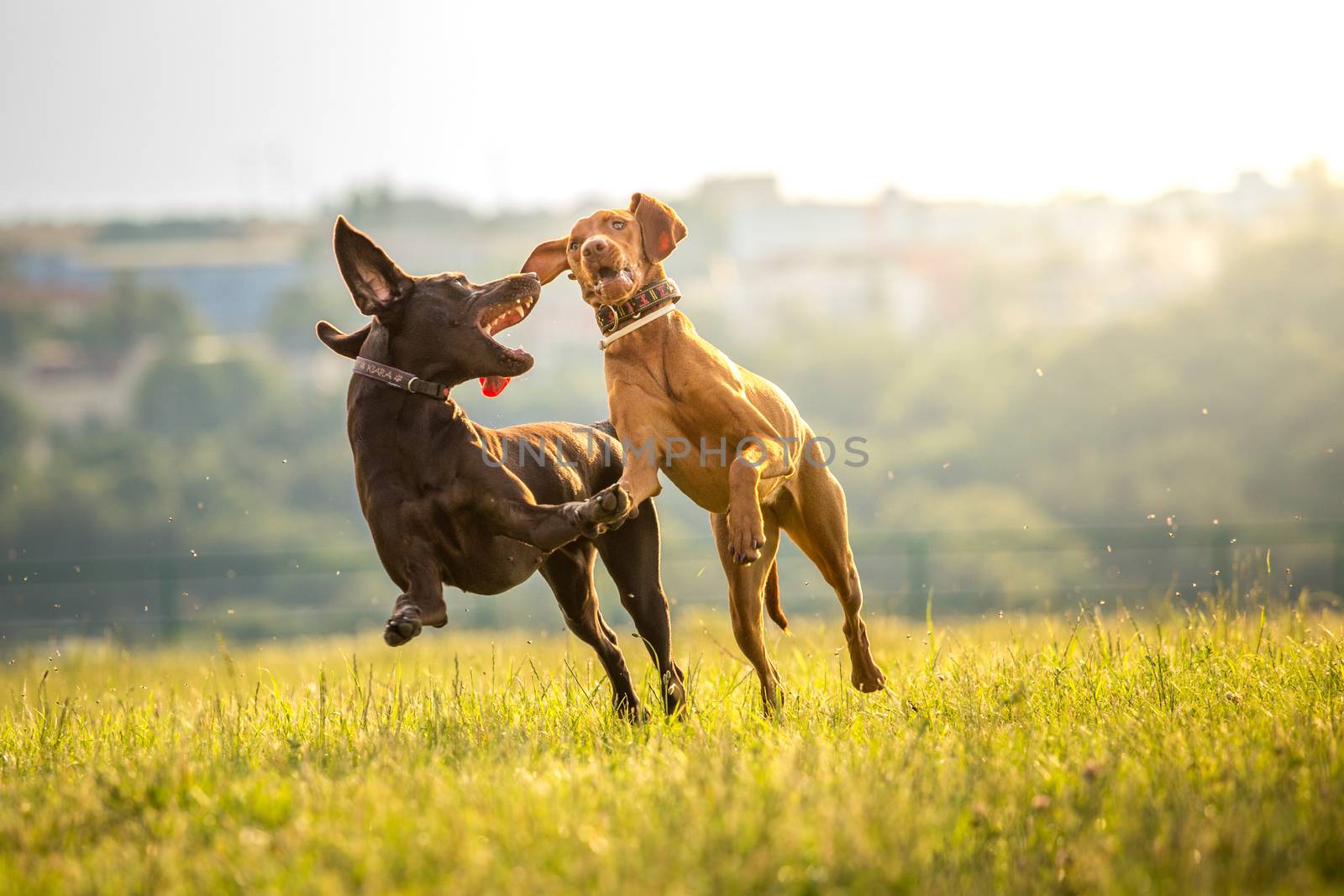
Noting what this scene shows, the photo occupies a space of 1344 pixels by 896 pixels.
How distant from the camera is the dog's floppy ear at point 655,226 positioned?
5906 mm

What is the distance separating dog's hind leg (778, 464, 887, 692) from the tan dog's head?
3.76ft

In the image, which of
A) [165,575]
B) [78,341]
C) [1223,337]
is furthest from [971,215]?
[165,575]

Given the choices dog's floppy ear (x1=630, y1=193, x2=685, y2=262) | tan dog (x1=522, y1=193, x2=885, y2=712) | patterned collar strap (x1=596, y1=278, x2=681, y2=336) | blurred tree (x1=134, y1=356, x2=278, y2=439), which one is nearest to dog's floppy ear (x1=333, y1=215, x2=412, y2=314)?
tan dog (x1=522, y1=193, x2=885, y2=712)

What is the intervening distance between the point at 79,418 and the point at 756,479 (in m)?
67.1

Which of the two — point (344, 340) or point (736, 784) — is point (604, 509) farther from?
point (344, 340)

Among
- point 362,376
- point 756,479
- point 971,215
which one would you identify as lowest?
point 756,479

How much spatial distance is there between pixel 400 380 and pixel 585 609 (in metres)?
1.36

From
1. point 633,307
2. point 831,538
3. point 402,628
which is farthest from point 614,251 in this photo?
point 402,628

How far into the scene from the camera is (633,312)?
5754 mm

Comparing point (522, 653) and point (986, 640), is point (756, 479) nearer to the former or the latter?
point (986, 640)

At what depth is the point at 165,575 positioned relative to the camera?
23.6m

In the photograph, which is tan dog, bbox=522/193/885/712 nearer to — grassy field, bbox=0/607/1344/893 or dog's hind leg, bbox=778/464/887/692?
dog's hind leg, bbox=778/464/887/692

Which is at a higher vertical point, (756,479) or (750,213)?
(750,213)

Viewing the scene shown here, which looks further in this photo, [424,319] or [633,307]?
[633,307]
